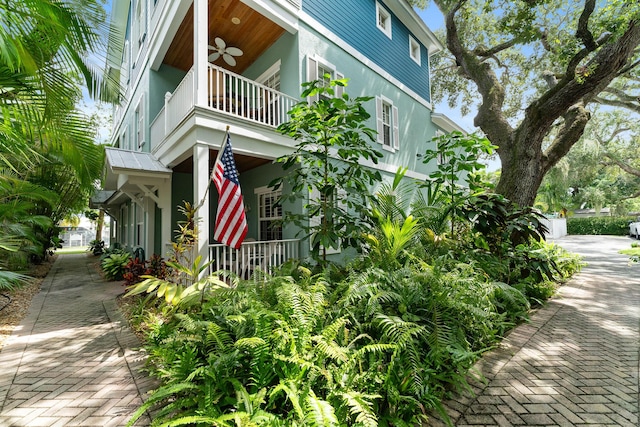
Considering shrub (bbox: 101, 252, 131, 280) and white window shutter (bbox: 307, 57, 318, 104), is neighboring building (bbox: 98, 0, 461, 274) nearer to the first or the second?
white window shutter (bbox: 307, 57, 318, 104)

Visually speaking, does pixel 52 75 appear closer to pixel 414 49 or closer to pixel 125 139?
pixel 125 139

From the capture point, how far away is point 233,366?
7.70 ft

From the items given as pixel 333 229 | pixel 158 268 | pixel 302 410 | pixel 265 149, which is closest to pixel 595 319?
pixel 333 229

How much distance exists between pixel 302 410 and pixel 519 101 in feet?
51.9

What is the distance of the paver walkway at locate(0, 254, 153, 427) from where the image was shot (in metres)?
2.28

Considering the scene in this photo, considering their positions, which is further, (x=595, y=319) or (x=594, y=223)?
(x=594, y=223)

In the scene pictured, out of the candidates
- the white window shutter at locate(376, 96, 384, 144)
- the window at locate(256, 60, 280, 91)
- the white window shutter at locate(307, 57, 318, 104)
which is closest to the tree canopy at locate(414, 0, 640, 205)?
the white window shutter at locate(376, 96, 384, 144)

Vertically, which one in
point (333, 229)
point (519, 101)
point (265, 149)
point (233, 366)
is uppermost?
point (519, 101)

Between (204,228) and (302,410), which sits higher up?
(204,228)

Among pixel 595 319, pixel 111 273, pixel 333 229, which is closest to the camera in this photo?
pixel 595 319

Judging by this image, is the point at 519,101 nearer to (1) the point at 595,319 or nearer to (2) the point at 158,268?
(1) the point at 595,319

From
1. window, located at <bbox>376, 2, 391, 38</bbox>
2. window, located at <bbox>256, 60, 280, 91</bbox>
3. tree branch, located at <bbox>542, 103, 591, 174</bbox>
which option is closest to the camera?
tree branch, located at <bbox>542, 103, 591, 174</bbox>

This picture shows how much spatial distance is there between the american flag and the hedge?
1293 inches

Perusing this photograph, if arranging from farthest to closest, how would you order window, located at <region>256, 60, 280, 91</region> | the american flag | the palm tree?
window, located at <region>256, 60, 280, 91</region>, the american flag, the palm tree
